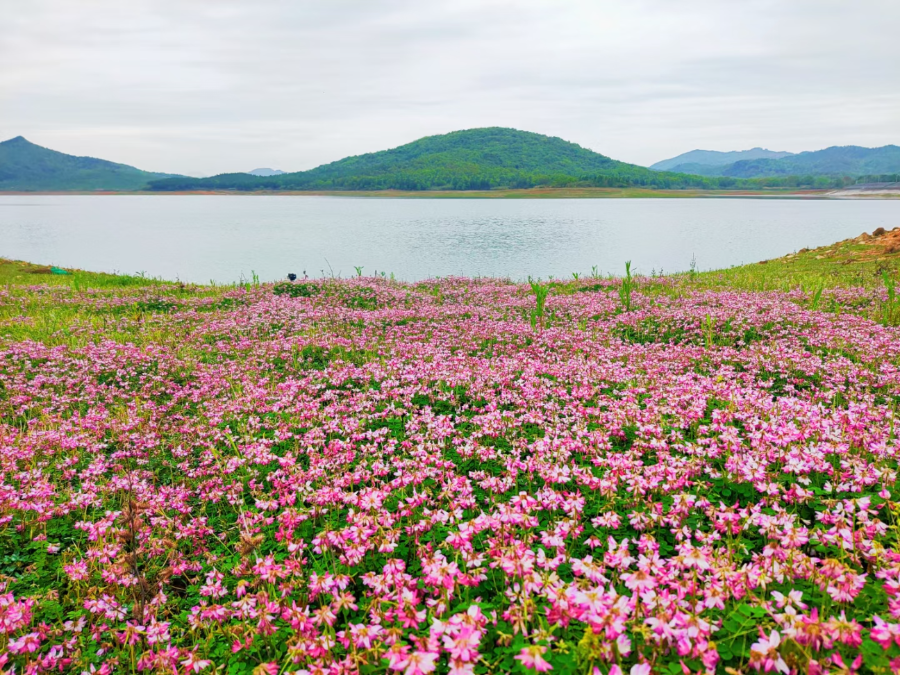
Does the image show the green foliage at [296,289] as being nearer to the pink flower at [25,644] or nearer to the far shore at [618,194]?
the pink flower at [25,644]

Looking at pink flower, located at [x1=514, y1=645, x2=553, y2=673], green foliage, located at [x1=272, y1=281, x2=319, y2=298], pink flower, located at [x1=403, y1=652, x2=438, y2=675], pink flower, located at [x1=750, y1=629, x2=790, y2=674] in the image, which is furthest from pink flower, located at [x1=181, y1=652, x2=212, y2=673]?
green foliage, located at [x1=272, y1=281, x2=319, y2=298]

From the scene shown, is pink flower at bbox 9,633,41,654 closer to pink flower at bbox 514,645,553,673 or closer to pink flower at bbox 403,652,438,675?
pink flower at bbox 403,652,438,675

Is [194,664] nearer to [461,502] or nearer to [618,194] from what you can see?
[461,502]

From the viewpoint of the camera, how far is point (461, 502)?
4691 millimetres

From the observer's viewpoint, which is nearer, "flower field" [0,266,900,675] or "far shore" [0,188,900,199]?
"flower field" [0,266,900,675]

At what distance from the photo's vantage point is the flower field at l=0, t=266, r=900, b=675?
3186 mm

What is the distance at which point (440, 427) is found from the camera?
681 centimetres

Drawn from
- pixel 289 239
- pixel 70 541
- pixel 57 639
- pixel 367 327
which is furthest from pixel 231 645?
pixel 289 239

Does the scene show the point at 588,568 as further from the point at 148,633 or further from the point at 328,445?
the point at 328,445

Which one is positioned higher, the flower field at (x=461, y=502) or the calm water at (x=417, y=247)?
the calm water at (x=417, y=247)

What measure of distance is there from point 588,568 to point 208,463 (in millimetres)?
5471

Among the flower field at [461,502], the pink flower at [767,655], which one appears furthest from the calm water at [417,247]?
the pink flower at [767,655]

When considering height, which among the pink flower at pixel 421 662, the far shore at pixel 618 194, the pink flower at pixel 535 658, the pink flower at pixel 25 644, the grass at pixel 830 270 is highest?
the far shore at pixel 618 194

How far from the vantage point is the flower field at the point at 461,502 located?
319cm
